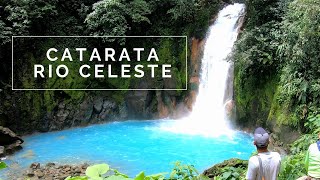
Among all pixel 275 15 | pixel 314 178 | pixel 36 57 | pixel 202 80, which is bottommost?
pixel 314 178

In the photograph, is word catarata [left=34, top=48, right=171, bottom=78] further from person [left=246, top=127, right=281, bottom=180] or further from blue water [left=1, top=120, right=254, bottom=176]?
person [left=246, top=127, right=281, bottom=180]

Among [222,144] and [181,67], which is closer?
[222,144]

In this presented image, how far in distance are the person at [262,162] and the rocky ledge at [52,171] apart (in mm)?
6687

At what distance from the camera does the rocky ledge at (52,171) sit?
886 centimetres

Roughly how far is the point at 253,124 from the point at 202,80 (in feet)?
11.7

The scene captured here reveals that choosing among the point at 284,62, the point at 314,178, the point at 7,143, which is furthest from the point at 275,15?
the point at 7,143

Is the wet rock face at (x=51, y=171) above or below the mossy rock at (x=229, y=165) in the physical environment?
below

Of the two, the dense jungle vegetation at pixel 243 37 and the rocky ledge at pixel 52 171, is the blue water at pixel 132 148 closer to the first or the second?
the rocky ledge at pixel 52 171

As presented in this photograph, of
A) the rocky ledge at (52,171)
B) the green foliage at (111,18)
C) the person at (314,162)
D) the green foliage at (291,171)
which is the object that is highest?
the green foliage at (111,18)

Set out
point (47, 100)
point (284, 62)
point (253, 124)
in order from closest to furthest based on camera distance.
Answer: point (284, 62) → point (253, 124) → point (47, 100)

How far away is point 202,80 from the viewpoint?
15297 millimetres

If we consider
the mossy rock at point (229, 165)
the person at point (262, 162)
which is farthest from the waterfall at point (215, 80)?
the person at point (262, 162)

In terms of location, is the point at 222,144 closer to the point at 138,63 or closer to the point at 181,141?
the point at 181,141

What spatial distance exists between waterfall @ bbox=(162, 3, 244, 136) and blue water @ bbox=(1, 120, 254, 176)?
1446mm
